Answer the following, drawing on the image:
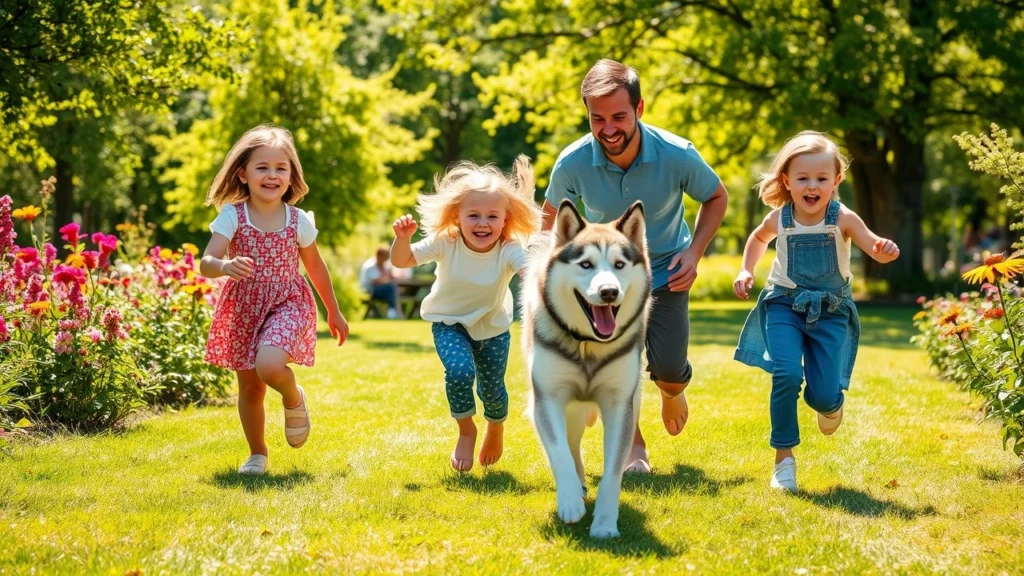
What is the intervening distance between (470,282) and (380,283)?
17.3 m

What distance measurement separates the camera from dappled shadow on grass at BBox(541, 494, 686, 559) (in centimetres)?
421

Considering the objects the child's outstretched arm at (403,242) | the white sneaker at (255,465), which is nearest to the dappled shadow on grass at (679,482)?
the child's outstretched arm at (403,242)

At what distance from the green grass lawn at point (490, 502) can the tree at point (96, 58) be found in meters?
2.54

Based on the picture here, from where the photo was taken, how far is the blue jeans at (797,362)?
548 centimetres

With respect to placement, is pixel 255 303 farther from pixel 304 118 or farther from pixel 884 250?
pixel 304 118

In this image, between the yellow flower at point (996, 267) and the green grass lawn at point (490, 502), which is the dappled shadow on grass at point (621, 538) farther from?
the yellow flower at point (996, 267)

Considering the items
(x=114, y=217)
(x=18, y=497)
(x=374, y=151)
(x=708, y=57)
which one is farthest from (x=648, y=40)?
(x=114, y=217)

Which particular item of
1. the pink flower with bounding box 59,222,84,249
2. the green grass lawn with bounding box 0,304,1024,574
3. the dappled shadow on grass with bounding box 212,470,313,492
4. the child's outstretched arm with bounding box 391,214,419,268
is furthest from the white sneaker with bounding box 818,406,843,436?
the pink flower with bounding box 59,222,84,249

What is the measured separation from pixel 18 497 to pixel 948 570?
4.11 metres

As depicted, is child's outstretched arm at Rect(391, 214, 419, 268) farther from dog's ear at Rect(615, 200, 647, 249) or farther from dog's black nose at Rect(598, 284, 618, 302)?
dog's black nose at Rect(598, 284, 618, 302)

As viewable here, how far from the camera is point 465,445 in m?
5.99

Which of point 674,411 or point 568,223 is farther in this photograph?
point 674,411

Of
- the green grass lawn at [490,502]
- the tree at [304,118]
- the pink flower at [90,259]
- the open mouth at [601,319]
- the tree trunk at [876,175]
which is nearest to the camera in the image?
the green grass lawn at [490,502]

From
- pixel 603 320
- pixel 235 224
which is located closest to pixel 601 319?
pixel 603 320
